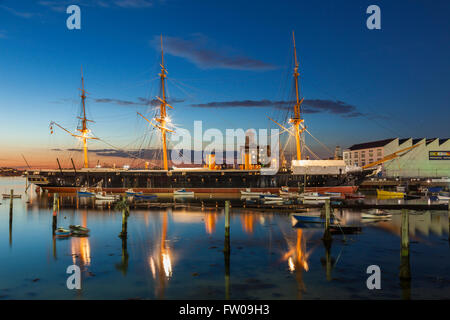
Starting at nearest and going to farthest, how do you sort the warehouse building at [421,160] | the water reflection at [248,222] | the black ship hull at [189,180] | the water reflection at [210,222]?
the water reflection at [248,222] < the water reflection at [210,222] < the black ship hull at [189,180] < the warehouse building at [421,160]

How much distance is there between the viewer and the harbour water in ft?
49.3

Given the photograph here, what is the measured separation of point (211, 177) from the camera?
75062mm

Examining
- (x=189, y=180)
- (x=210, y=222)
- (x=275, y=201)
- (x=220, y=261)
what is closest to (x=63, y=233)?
(x=210, y=222)

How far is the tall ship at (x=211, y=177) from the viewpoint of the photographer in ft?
237

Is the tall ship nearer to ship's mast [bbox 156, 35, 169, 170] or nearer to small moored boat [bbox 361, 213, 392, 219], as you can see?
ship's mast [bbox 156, 35, 169, 170]

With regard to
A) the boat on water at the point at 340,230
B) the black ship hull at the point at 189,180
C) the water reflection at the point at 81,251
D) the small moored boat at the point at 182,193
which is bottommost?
the water reflection at the point at 81,251

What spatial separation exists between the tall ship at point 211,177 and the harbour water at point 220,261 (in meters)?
38.2

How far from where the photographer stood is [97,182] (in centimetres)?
7738

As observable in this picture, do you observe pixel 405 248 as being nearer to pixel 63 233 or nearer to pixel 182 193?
pixel 63 233

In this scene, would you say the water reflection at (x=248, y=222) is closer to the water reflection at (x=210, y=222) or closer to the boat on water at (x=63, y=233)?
the water reflection at (x=210, y=222)

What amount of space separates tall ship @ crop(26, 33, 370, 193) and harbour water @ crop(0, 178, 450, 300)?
125 ft

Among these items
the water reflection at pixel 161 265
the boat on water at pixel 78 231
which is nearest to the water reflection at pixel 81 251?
the boat on water at pixel 78 231

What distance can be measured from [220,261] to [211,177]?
55.3 meters
